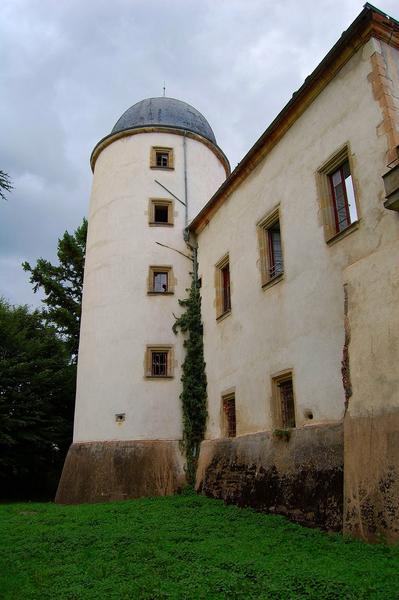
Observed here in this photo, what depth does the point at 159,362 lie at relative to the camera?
53.0 feet

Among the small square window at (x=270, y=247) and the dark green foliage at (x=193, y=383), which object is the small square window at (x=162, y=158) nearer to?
the dark green foliage at (x=193, y=383)

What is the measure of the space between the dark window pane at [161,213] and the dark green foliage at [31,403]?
26.9ft

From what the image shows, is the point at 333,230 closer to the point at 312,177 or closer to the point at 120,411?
the point at 312,177

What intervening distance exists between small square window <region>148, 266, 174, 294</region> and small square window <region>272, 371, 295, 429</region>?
6.70m

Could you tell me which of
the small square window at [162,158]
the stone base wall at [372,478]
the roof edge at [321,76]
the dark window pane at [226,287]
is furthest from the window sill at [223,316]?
the small square window at [162,158]

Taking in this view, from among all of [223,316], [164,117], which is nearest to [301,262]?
[223,316]

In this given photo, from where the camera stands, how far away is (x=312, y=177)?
36.1 ft

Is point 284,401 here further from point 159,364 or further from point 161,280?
point 161,280

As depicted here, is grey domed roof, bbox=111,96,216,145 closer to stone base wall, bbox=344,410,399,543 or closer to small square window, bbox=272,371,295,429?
small square window, bbox=272,371,295,429

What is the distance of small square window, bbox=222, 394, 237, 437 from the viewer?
13.7m

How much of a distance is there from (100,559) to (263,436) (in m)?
5.10

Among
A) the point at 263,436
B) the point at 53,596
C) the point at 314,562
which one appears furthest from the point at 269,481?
the point at 53,596

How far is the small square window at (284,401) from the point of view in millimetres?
10969

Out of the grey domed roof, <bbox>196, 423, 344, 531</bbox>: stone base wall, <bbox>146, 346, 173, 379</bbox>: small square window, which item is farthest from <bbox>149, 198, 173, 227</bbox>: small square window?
<bbox>196, 423, 344, 531</bbox>: stone base wall
